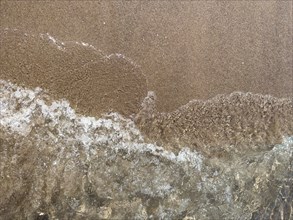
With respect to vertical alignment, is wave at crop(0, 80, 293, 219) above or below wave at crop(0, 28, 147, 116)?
below

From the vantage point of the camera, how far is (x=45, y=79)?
68.2 inches

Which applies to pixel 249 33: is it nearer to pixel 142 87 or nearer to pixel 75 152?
pixel 142 87

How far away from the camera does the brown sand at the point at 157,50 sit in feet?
5.68

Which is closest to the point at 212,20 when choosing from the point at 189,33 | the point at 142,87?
the point at 189,33

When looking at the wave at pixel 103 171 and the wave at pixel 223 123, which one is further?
the wave at pixel 223 123

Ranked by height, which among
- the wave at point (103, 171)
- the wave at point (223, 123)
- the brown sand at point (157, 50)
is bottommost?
the wave at point (103, 171)

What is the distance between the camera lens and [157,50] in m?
1.83

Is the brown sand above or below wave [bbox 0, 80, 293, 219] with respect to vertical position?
above

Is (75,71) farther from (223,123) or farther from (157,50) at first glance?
(223,123)

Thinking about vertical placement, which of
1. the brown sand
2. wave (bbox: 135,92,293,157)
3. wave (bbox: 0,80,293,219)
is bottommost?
wave (bbox: 0,80,293,219)

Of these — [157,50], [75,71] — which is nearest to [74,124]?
[75,71]

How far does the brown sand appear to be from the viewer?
1730 mm

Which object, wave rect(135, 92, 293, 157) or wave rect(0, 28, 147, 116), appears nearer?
wave rect(0, 28, 147, 116)

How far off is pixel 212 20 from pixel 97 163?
64cm
